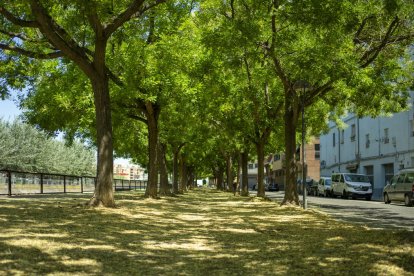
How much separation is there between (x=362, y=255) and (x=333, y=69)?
960cm

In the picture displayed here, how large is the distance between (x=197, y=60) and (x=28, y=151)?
52184 millimetres

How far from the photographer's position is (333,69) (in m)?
16.0

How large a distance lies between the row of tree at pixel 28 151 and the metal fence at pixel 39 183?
28552mm

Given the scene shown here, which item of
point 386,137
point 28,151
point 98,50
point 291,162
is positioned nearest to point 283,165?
point 28,151

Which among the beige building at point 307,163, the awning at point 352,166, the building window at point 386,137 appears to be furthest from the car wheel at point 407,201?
the awning at point 352,166

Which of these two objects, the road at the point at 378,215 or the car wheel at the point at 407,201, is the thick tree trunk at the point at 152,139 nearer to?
the road at the point at 378,215

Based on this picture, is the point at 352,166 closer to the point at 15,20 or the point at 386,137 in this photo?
the point at 386,137

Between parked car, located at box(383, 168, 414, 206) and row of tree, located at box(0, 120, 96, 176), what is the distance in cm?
4432

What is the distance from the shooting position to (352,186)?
35656 millimetres

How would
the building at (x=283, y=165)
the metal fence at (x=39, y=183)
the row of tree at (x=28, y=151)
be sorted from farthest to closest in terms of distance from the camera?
the building at (x=283, y=165), the row of tree at (x=28, y=151), the metal fence at (x=39, y=183)

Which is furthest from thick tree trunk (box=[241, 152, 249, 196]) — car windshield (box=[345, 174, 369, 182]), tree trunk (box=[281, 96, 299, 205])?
tree trunk (box=[281, 96, 299, 205])

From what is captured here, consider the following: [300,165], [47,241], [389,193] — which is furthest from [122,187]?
[47,241]

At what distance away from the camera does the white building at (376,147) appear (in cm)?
3800

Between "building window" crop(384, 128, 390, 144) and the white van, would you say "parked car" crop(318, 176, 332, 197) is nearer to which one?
the white van
